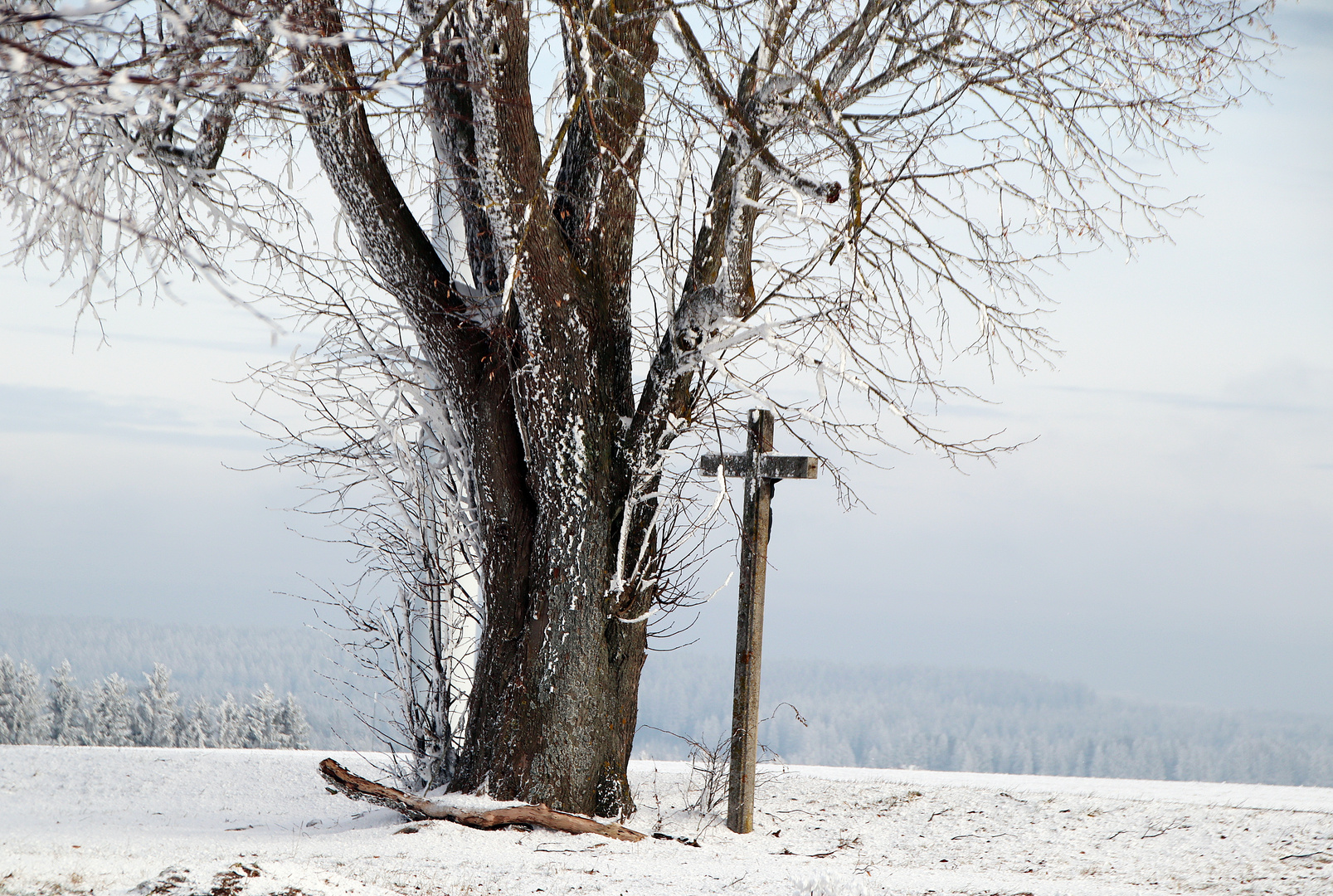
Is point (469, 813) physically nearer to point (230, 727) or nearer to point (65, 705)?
point (230, 727)

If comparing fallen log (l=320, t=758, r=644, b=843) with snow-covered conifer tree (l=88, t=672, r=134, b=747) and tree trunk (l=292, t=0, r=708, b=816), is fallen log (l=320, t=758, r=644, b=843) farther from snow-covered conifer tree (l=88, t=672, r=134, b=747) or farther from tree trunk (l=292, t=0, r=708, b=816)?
snow-covered conifer tree (l=88, t=672, r=134, b=747)

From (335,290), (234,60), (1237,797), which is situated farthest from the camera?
(1237,797)

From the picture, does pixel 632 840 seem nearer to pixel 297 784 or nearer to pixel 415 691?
pixel 415 691

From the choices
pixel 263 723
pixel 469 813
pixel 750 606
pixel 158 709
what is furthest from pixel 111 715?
pixel 750 606

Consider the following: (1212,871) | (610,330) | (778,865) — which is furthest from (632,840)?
(1212,871)

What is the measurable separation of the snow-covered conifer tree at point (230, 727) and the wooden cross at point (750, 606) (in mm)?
9159

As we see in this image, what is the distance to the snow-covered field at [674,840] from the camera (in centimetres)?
375

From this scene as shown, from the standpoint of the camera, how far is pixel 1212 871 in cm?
504

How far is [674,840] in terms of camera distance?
5.04 metres

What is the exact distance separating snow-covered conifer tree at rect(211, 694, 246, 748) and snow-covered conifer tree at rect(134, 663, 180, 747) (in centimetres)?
51

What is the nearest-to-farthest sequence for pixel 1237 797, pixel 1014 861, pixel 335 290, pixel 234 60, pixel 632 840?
pixel 234 60 → pixel 632 840 → pixel 1014 861 → pixel 335 290 → pixel 1237 797

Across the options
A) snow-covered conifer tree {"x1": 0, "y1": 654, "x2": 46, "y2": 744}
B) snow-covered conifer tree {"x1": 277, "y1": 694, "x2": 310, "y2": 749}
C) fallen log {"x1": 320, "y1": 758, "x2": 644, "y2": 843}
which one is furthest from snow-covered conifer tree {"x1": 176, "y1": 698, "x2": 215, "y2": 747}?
fallen log {"x1": 320, "y1": 758, "x2": 644, "y2": 843}

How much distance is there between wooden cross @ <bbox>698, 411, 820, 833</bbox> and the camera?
17.7 feet

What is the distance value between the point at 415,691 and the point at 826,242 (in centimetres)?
336
